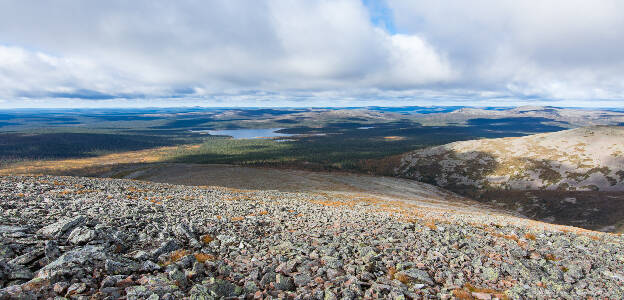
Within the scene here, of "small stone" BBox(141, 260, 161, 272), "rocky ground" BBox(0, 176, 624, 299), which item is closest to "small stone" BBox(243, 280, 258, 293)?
"rocky ground" BBox(0, 176, 624, 299)

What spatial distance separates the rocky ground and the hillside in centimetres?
6718

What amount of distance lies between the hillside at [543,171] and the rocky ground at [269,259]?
6718cm

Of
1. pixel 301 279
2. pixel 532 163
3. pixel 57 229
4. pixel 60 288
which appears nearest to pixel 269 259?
pixel 301 279

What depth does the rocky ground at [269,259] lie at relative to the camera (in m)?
8.47

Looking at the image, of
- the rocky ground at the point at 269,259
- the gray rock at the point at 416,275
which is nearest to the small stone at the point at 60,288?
the rocky ground at the point at 269,259

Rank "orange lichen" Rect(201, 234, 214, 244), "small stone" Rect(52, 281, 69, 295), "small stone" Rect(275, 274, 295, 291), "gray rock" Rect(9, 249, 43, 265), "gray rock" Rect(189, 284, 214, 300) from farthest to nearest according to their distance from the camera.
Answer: "orange lichen" Rect(201, 234, 214, 244)
"small stone" Rect(275, 274, 295, 291)
"gray rock" Rect(9, 249, 43, 265)
"gray rock" Rect(189, 284, 214, 300)
"small stone" Rect(52, 281, 69, 295)

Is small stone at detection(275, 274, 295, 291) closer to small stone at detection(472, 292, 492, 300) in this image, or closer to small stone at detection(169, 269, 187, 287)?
small stone at detection(169, 269, 187, 287)

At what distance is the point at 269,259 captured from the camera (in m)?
11.6

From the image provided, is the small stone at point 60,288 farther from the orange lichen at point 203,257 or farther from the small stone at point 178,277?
the orange lichen at point 203,257

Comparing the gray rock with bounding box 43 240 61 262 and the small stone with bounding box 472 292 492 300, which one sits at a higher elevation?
the gray rock with bounding box 43 240 61 262

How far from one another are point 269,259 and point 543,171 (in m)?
135

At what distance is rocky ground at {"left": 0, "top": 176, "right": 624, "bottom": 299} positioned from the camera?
27.8ft

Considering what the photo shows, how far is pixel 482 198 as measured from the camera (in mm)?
95062

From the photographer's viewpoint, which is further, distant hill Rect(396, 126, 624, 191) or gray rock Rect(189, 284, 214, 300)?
distant hill Rect(396, 126, 624, 191)
